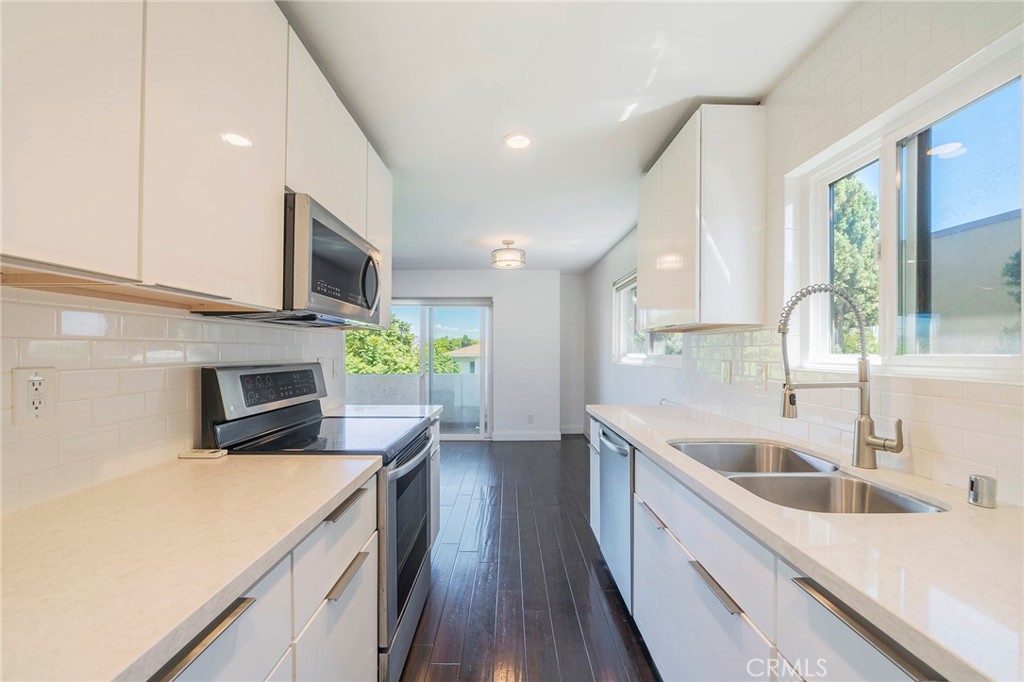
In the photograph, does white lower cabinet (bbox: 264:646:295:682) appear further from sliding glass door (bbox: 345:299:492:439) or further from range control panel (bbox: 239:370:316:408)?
sliding glass door (bbox: 345:299:492:439)

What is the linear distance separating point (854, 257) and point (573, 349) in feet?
16.1

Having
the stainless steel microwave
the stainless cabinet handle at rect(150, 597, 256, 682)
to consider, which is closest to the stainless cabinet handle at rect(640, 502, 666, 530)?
the stainless cabinet handle at rect(150, 597, 256, 682)

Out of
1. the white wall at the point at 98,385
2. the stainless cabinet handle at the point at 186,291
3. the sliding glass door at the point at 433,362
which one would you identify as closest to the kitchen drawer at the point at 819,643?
the stainless cabinet handle at the point at 186,291

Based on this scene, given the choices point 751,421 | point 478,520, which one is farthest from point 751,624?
point 478,520

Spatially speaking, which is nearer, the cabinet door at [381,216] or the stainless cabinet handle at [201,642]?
the stainless cabinet handle at [201,642]

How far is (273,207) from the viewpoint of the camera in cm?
132

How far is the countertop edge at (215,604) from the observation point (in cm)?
49

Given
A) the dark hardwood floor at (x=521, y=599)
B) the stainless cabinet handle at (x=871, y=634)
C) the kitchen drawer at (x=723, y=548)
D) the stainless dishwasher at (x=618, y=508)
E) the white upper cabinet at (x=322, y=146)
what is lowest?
the dark hardwood floor at (x=521, y=599)

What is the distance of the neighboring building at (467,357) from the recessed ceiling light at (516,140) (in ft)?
12.5

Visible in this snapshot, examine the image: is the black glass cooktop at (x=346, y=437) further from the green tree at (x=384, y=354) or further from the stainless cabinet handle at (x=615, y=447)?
the green tree at (x=384, y=354)

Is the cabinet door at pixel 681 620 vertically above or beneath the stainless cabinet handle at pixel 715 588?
beneath

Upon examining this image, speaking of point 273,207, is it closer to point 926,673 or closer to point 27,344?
point 27,344

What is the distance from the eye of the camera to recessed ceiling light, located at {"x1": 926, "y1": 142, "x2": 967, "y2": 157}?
46.7 inches

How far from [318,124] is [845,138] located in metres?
1.89
